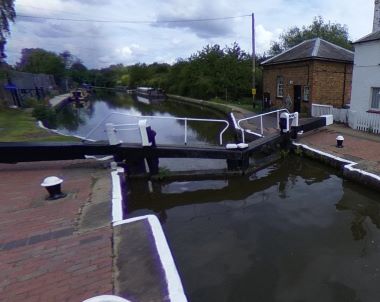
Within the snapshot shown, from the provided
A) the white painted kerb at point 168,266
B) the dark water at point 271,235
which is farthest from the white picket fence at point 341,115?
the white painted kerb at point 168,266

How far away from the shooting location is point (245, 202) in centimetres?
632

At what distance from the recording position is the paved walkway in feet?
25.0

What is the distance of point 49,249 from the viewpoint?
359 centimetres

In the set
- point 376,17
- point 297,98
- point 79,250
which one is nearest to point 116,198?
point 79,250

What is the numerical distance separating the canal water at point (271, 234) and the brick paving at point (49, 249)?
1.17 meters

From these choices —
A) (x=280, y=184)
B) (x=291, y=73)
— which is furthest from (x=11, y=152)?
(x=291, y=73)

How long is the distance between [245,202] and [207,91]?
29.8m

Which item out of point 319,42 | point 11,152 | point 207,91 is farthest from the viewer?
point 207,91

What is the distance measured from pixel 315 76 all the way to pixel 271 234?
1324 centimetres

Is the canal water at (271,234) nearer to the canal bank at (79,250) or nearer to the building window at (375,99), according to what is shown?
the canal bank at (79,250)

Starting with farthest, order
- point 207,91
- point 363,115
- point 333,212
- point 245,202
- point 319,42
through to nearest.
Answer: point 207,91
point 319,42
point 363,115
point 245,202
point 333,212

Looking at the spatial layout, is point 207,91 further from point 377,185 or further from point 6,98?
point 377,185

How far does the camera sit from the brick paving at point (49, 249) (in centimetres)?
289

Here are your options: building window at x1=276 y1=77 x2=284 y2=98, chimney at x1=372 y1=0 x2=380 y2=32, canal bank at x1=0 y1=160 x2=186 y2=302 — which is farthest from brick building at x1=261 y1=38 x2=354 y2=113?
canal bank at x1=0 y1=160 x2=186 y2=302
